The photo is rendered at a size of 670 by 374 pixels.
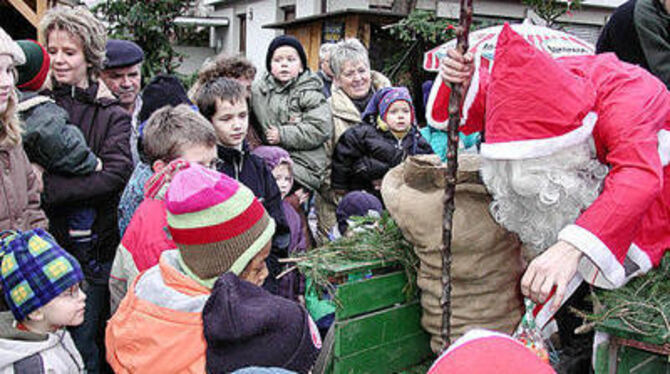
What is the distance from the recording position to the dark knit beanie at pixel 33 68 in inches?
118

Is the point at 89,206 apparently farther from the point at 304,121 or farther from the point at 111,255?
the point at 304,121

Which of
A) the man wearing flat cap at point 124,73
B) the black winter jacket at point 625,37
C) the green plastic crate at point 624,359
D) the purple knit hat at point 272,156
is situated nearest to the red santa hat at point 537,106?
the green plastic crate at point 624,359

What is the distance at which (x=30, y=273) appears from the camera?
223 cm

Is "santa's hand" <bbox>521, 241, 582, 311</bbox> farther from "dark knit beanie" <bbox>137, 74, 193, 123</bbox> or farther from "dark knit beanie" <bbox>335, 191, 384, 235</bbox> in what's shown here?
"dark knit beanie" <bbox>137, 74, 193, 123</bbox>

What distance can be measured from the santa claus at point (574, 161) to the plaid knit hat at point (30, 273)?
1.63m

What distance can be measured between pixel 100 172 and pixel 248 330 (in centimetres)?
186

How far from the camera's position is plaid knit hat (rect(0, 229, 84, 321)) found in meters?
2.22

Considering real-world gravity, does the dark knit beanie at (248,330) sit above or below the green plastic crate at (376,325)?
above

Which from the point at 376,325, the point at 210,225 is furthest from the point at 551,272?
the point at 210,225

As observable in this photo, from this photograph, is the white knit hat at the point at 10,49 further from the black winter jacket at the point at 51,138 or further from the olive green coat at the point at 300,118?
the olive green coat at the point at 300,118

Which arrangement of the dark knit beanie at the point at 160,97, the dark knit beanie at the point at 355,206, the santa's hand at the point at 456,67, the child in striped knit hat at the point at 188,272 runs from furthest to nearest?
the dark knit beanie at the point at 355,206, the dark knit beanie at the point at 160,97, the santa's hand at the point at 456,67, the child in striped knit hat at the point at 188,272

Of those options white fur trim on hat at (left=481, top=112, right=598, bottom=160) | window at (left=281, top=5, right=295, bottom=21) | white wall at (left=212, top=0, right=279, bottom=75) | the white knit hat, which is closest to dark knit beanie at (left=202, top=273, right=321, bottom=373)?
white fur trim on hat at (left=481, top=112, right=598, bottom=160)

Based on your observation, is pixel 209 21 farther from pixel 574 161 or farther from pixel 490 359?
pixel 490 359

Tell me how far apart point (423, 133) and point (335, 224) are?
1141 millimetres
